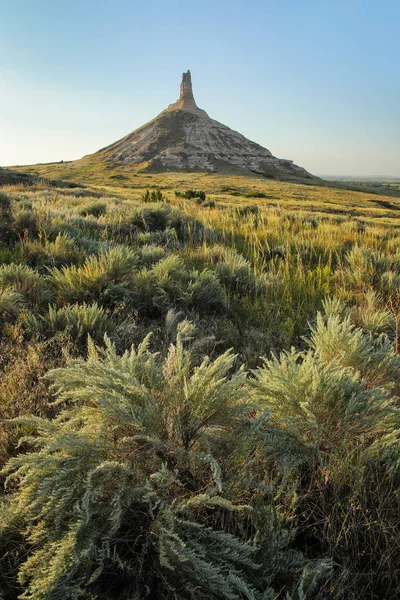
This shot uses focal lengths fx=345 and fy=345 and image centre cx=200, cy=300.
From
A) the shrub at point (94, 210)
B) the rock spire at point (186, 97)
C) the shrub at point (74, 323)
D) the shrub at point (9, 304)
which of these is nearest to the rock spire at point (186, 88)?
the rock spire at point (186, 97)

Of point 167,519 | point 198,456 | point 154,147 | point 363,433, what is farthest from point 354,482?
point 154,147

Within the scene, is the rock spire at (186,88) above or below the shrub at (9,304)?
above

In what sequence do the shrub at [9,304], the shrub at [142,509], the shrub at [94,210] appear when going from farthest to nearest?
the shrub at [94,210]
the shrub at [9,304]
the shrub at [142,509]

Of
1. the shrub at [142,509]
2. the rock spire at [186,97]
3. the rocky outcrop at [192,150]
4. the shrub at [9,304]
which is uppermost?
the rock spire at [186,97]

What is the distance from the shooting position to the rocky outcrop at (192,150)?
9669 centimetres

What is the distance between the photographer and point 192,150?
4154 inches

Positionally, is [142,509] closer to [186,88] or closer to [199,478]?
[199,478]

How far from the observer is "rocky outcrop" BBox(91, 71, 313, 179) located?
96.7 meters

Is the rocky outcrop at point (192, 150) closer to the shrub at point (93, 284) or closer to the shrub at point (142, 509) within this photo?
the shrub at point (93, 284)

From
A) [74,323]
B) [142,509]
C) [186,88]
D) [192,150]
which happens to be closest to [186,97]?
[186,88]

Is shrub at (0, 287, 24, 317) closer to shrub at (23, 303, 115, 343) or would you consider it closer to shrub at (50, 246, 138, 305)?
shrub at (23, 303, 115, 343)

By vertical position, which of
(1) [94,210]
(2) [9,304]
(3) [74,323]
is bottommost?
(3) [74,323]

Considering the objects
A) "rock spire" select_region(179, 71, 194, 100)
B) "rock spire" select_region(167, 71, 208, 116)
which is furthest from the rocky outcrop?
"rock spire" select_region(179, 71, 194, 100)

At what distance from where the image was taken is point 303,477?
1.63 meters
